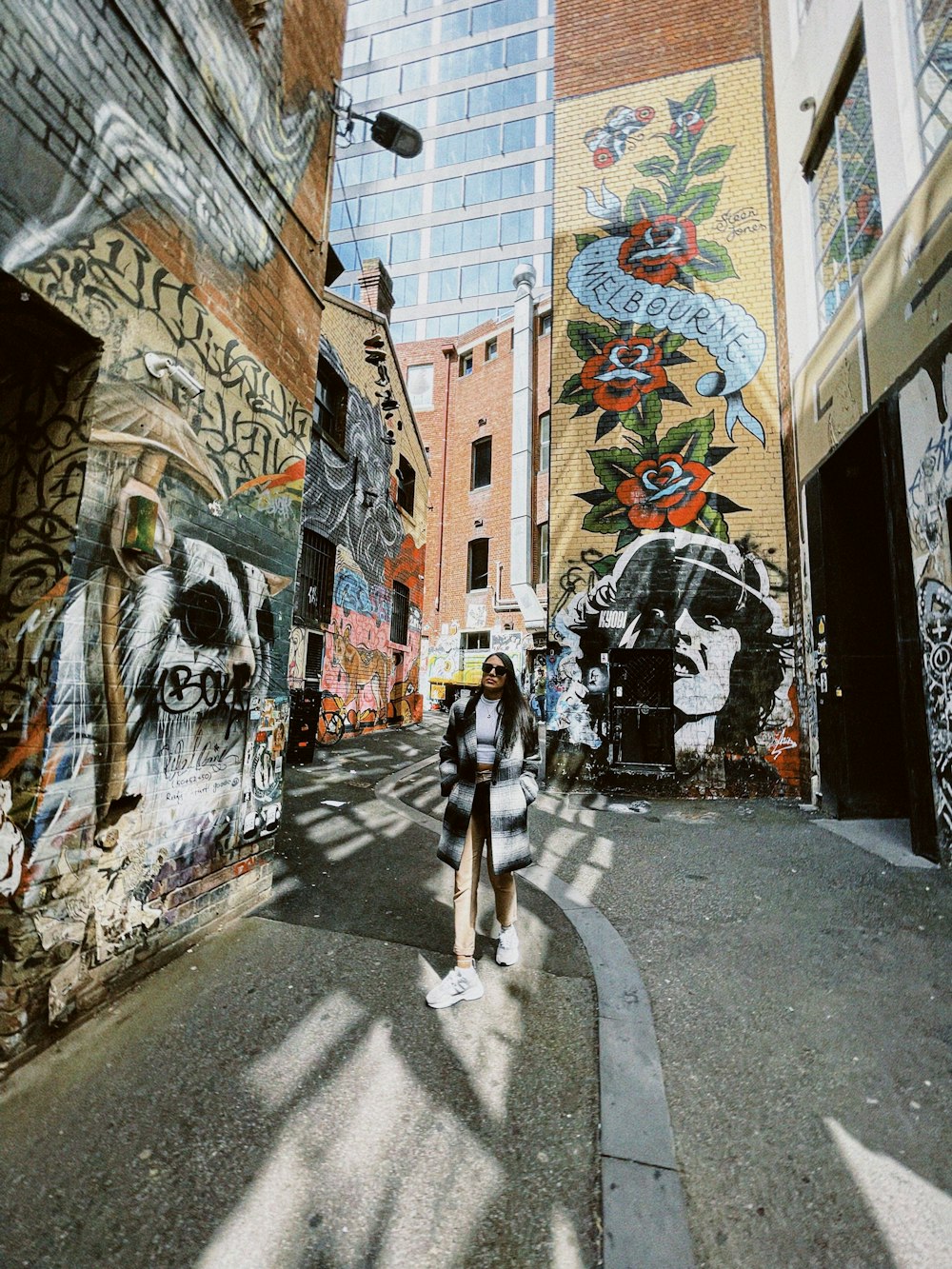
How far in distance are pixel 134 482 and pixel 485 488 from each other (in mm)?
22621

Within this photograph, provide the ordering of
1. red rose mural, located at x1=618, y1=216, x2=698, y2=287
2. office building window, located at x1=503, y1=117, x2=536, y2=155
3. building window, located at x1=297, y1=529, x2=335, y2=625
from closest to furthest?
1. red rose mural, located at x1=618, y1=216, x2=698, y2=287
2. building window, located at x1=297, y1=529, x2=335, y2=625
3. office building window, located at x1=503, y1=117, x2=536, y2=155

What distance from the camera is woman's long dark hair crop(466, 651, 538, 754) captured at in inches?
134

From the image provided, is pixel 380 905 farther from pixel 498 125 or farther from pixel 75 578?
pixel 498 125

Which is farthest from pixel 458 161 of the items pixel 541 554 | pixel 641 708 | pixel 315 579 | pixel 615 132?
pixel 641 708

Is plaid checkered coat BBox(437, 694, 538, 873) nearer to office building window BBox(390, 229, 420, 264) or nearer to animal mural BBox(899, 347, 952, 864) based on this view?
animal mural BBox(899, 347, 952, 864)

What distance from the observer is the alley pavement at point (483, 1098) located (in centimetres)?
179

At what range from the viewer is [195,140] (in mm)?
3479

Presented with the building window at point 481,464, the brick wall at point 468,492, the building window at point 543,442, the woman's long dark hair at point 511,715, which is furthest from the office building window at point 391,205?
the woman's long dark hair at point 511,715

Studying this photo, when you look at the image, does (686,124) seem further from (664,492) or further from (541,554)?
(541,554)

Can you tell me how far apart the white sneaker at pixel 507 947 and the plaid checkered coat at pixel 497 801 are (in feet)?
1.48

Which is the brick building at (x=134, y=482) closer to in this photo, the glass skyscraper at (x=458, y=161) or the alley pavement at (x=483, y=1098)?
the alley pavement at (x=483, y=1098)

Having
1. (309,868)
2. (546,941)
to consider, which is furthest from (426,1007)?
(309,868)

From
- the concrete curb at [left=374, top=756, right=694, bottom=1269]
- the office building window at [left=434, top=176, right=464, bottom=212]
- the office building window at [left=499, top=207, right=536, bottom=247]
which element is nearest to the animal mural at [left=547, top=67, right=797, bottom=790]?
the concrete curb at [left=374, top=756, right=694, bottom=1269]

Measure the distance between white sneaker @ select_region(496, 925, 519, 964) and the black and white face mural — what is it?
5.38 meters
